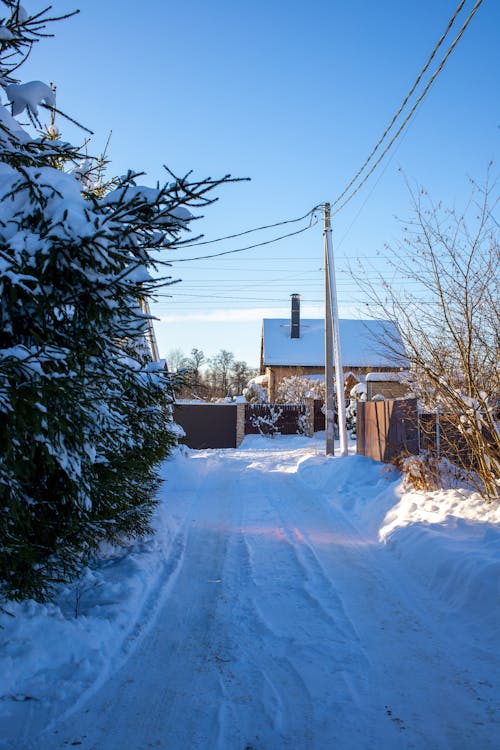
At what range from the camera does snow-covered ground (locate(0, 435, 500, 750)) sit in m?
2.85

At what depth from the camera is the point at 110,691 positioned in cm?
321

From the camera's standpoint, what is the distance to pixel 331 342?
15805mm

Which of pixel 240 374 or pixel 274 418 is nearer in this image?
pixel 274 418

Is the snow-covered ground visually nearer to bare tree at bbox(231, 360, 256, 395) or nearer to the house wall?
the house wall

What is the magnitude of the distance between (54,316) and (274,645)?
274cm

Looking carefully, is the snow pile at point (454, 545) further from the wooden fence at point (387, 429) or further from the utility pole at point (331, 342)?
the utility pole at point (331, 342)

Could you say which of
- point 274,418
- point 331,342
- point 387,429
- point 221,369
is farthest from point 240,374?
point 387,429

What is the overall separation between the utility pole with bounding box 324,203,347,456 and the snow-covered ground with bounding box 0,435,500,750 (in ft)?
24.1

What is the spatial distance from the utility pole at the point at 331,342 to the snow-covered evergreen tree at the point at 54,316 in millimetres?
10672

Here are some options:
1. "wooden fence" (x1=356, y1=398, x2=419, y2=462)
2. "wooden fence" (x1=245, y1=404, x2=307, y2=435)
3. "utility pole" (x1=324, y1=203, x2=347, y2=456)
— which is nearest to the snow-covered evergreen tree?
"wooden fence" (x1=356, y1=398, x2=419, y2=462)

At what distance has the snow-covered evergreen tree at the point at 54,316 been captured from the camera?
289 cm

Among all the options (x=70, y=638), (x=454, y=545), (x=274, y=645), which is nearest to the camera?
(x=70, y=638)

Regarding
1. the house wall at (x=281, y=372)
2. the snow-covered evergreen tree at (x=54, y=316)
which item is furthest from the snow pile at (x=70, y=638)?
the house wall at (x=281, y=372)

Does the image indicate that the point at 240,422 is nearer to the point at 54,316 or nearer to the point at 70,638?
the point at 70,638
